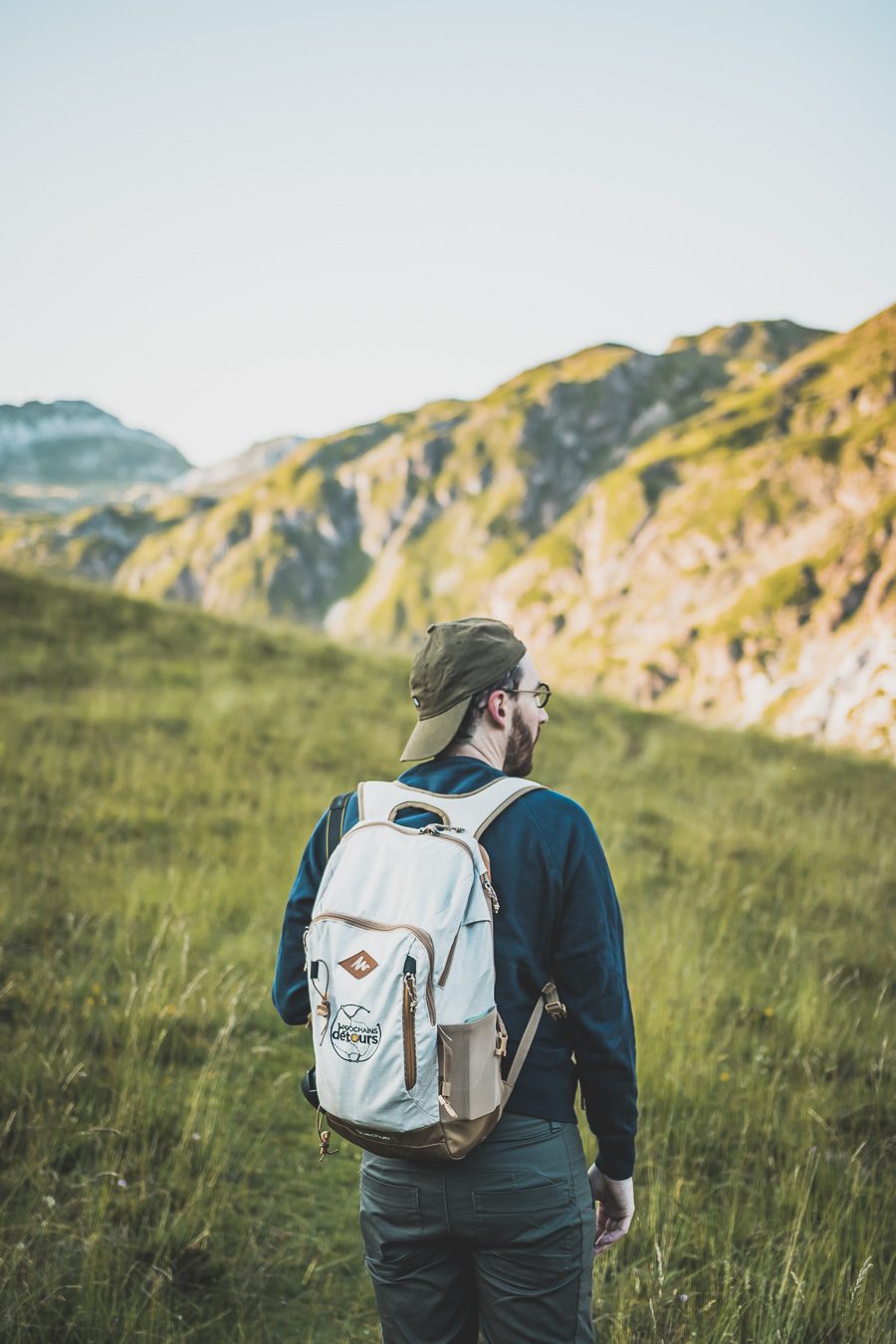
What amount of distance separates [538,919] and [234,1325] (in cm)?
217

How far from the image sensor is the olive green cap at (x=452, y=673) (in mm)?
2053

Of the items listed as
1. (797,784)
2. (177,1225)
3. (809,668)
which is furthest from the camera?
(809,668)

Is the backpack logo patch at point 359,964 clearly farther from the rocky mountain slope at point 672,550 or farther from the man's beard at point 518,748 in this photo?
the rocky mountain slope at point 672,550

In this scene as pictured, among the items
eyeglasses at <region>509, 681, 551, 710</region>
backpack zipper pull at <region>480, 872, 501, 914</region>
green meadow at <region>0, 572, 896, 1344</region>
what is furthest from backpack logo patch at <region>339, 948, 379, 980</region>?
green meadow at <region>0, 572, 896, 1344</region>

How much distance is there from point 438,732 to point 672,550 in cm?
13620

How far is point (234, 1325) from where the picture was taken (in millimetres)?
2926

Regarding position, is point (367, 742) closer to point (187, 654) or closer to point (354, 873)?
point (187, 654)

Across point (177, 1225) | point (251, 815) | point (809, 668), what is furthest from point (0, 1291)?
Result: point (809, 668)

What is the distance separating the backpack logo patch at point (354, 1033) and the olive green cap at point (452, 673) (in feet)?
1.92

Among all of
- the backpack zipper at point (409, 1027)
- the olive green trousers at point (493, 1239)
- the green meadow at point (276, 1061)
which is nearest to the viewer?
the backpack zipper at point (409, 1027)

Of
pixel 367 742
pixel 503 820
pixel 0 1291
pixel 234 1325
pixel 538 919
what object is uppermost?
pixel 503 820

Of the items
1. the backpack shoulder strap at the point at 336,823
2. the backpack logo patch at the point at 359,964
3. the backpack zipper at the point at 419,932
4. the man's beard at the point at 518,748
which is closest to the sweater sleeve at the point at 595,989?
the man's beard at the point at 518,748

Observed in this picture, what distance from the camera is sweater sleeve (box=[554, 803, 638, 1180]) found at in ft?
6.45

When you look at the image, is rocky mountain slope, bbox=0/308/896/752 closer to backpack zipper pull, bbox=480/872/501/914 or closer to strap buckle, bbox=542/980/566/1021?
strap buckle, bbox=542/980/566/1021
